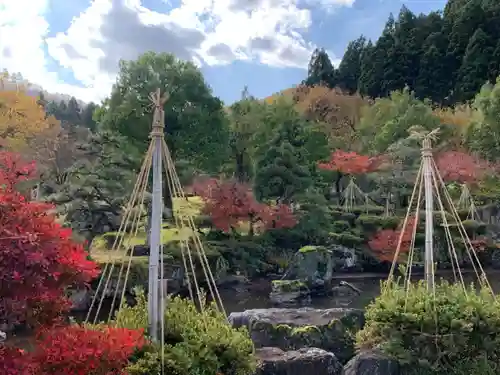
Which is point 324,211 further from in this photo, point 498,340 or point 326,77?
point 326,77

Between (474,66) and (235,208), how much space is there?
83.4 feet

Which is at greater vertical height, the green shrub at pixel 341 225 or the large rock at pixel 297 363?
the green shrub at pixel 341 225

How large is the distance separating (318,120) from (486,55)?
44.9ft

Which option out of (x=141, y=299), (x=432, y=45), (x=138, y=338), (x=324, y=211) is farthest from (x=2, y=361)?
(x=432, y=45)

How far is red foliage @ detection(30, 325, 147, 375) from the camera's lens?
162 inches

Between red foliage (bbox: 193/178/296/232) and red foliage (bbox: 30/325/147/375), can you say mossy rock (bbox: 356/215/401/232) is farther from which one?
red foliage (bbox: 30/325/147/375)

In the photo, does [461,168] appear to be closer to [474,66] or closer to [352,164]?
[352,164]

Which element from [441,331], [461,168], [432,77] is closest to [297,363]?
[441,331]

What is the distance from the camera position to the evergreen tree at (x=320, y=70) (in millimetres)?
43684

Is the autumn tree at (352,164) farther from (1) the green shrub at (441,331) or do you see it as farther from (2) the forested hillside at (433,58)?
(1) the green shrub at (441,331)

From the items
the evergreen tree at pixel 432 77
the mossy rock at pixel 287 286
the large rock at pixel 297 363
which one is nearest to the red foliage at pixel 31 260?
the large rock at pixel 297 363

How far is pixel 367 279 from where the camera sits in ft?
64.0

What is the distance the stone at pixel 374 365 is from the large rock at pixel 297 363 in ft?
1.90

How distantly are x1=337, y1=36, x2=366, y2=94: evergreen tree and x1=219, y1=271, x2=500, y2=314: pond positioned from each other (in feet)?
83.3
